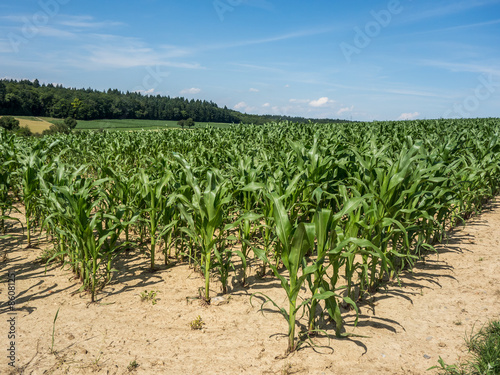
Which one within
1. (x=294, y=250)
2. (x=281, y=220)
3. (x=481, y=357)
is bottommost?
(x=481, y=357)

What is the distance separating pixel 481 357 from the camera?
2467 millimetres

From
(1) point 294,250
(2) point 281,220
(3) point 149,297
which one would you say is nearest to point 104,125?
(3) point 149,297

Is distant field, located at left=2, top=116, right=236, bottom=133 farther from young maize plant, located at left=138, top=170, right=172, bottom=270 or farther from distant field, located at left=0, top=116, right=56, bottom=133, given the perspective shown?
young maize plant, located at left=138, top=170, right=172, bottom=270

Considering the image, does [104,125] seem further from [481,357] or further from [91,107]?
[481,357]

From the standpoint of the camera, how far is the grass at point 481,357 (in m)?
2.36

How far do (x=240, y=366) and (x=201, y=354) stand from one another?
0.36 metres

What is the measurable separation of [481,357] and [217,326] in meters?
2.17

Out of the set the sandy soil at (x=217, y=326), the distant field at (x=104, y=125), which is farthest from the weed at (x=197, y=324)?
the distant field at (x=104, y=125)

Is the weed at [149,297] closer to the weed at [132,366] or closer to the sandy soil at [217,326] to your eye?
the sandy soil at [217,326]

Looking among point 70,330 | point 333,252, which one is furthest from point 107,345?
point 333,252

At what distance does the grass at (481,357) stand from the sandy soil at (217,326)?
0.31 ft

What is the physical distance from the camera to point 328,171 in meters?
4.60

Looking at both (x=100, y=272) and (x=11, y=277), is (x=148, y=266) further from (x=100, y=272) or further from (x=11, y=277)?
(x=11, y=277)

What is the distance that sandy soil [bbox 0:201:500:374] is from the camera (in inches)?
101
